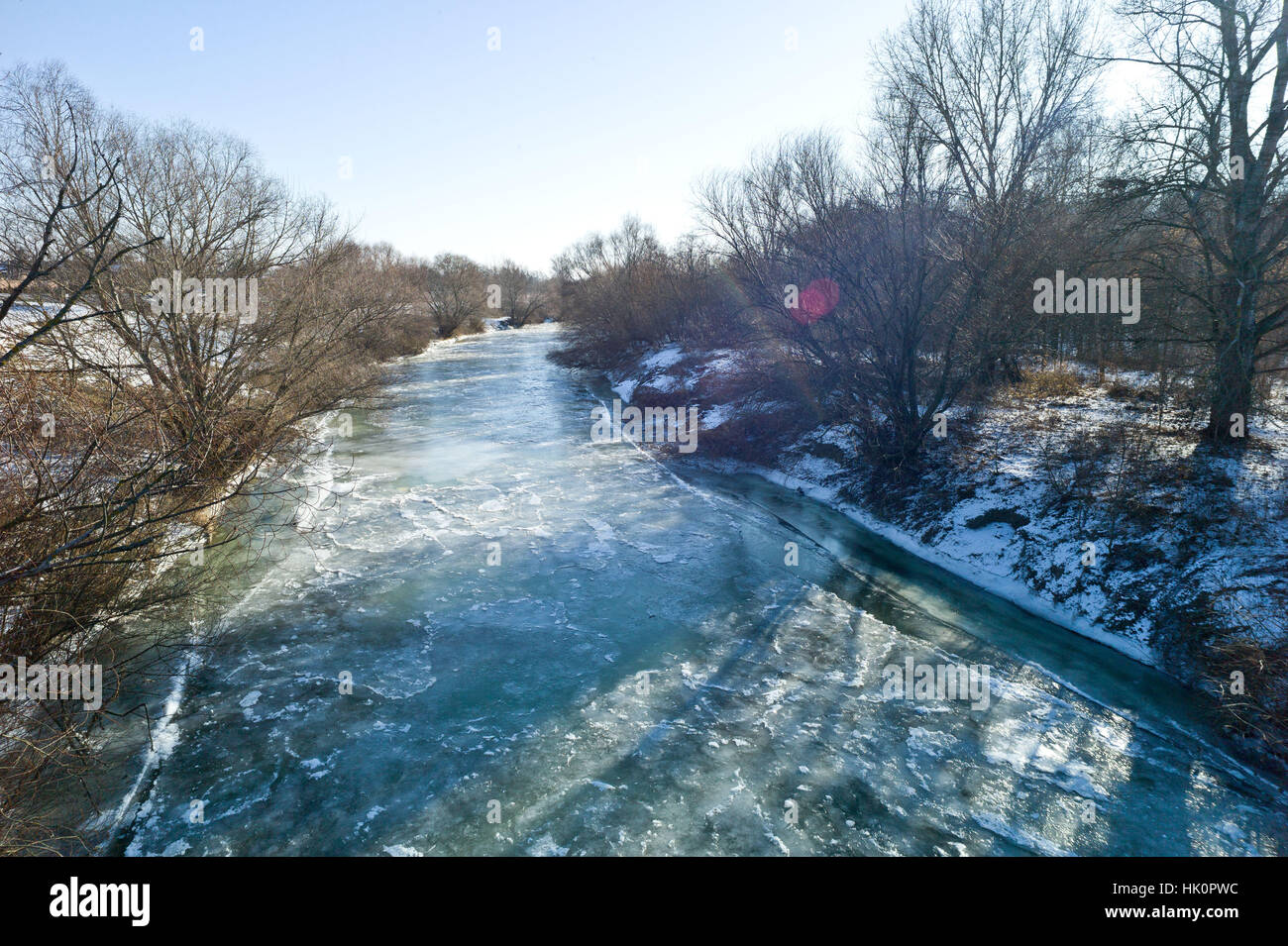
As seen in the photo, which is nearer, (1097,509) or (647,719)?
(647,719)

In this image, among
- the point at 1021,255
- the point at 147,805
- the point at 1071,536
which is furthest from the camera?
the point at 1021,255

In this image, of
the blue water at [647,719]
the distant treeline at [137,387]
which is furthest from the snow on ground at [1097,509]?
the distant treeline at [137,387]

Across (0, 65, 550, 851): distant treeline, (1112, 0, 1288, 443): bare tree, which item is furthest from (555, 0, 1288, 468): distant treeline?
(0, 65, 550, 851): distant treeline

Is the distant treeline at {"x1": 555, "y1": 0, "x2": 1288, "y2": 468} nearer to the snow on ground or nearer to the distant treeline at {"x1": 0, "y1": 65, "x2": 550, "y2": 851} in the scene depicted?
the snow on ground

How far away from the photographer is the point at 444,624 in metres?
8.70

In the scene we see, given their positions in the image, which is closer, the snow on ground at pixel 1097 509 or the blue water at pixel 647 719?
the blue water at pixel 647 719

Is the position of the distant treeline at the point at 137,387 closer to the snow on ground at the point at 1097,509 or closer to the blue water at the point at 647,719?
the blue water at the point at 647,719

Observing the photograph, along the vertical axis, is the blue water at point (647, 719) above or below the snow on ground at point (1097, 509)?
below

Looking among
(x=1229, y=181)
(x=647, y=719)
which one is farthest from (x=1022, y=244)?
(x=647, y=719)

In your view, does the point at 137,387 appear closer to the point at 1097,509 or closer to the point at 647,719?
the point at 647,719

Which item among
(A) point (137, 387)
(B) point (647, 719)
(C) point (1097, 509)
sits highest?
(A) point (137, 387)
